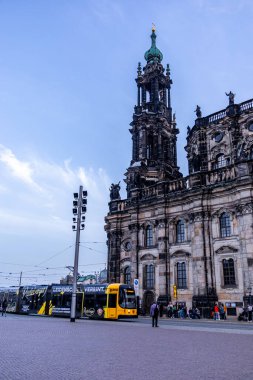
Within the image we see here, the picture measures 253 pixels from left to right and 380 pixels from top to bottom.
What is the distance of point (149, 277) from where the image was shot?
4034 cm

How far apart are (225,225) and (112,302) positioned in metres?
14.2

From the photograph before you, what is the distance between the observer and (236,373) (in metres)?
6.97

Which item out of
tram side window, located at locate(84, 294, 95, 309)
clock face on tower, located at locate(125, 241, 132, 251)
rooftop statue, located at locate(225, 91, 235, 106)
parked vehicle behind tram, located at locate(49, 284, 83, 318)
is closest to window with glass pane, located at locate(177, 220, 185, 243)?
clock face on tower, located at locate(125, 241, 132, 251)

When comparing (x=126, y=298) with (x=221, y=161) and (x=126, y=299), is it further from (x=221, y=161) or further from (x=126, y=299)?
(x=221, y=161)

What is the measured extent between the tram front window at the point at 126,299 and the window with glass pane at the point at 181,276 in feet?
31.8

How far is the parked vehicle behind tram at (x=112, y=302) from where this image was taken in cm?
2839

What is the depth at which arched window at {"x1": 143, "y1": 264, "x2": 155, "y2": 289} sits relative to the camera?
39906 millimetres

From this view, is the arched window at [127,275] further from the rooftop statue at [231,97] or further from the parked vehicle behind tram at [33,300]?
the rooftop statue at [231,97]

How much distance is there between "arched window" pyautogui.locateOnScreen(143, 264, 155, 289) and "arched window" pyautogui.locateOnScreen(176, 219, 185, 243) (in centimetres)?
452

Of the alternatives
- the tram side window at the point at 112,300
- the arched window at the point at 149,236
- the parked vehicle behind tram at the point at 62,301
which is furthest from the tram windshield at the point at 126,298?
the arched window at the point at 149,236

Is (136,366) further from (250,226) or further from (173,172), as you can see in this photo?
(173,172)

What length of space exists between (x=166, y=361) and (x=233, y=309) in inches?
1060

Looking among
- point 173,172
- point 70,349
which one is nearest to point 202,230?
point 173,172

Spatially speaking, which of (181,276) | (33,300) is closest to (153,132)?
(181,276)
